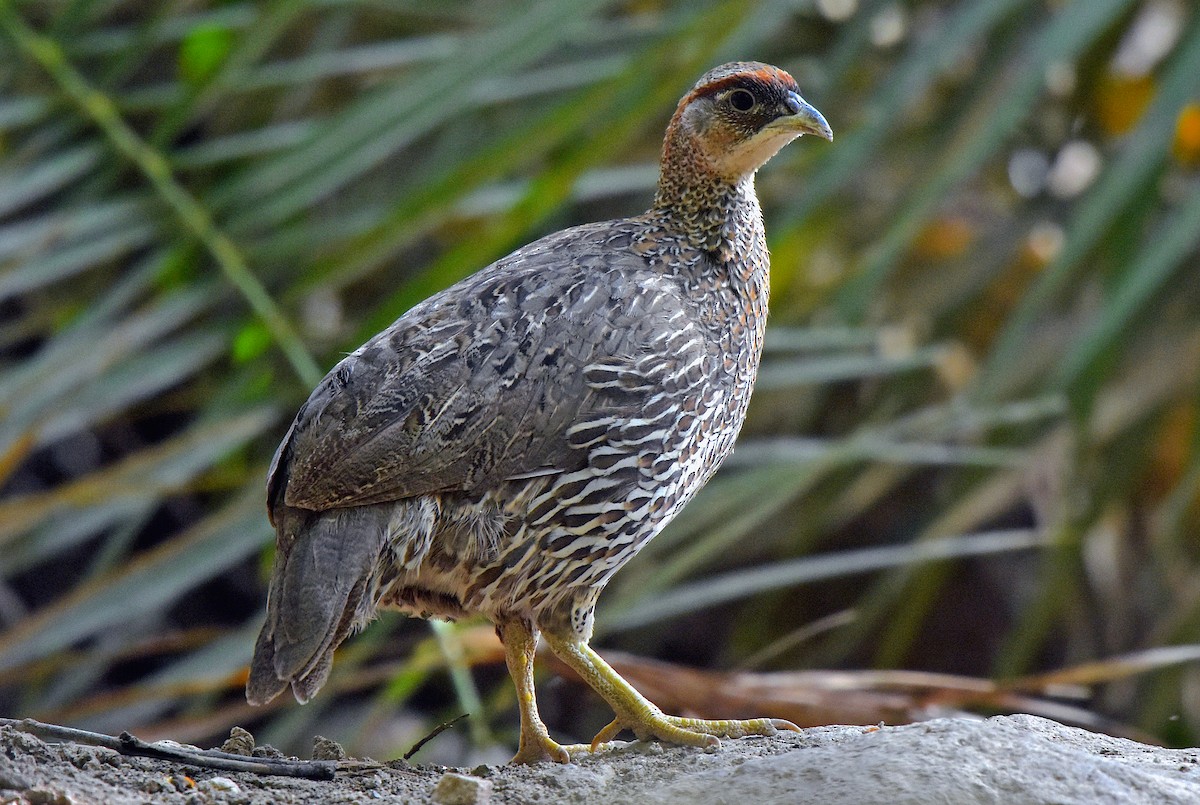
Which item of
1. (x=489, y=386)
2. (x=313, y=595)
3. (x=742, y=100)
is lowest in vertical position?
(x=313, y=595)

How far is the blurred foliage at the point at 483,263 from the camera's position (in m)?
5.06

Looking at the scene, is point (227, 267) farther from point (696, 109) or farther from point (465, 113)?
point (696, 109)

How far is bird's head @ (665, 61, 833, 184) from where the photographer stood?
438 centimetres

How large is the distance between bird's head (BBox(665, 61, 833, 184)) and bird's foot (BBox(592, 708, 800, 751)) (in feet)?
5.48

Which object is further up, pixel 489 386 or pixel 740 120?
pixel 740 120

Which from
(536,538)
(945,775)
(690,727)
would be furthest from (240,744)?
(945,775)

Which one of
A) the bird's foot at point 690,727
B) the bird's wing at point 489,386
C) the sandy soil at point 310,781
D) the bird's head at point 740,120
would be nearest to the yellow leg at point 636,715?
the bird's foot at point 690,727

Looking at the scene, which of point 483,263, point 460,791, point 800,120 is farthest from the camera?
point 483,263

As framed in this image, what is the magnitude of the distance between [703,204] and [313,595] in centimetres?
181

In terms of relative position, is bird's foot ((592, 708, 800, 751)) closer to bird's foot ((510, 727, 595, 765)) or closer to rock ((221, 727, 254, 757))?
bird's foot ((510, 727, 595, 765))

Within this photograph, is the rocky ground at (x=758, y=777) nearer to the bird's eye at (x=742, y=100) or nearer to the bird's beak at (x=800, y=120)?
the bird's beak at (x=800, y=120)

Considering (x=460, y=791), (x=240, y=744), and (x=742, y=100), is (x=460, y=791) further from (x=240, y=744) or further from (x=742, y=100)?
(x=742, y=100)

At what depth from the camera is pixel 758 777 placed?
3195 mm

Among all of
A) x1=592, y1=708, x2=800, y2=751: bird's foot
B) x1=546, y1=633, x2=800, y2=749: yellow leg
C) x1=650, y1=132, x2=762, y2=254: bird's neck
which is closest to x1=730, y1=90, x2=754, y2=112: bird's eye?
x1=650, y1=132, x2=762, y2=254: bird's neck
